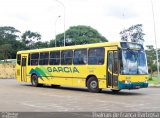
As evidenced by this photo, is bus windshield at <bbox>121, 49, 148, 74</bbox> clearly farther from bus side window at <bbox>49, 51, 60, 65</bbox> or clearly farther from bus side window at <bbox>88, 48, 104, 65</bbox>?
bus side window at <bbox>49, 51, 60, 65</bbox>

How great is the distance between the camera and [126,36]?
2340 inches

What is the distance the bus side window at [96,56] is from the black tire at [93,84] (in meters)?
0.97

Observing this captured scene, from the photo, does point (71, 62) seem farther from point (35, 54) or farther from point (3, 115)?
point (3, 115)

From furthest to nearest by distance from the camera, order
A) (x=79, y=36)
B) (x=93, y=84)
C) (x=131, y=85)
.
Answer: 1. (x=79, y=36)
2. (x=93, y=84)
3. (x=131, y=85)

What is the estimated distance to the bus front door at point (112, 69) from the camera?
19719 millimetres

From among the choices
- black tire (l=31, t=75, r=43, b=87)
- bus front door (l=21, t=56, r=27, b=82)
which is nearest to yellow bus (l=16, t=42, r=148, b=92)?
black tire (l=31, t=75, r=43, b=87)

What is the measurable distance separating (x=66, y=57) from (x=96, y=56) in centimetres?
321

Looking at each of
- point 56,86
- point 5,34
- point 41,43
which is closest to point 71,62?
point 56,86

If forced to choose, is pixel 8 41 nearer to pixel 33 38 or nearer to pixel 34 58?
pixel 33 38

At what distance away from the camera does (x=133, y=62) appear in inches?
786

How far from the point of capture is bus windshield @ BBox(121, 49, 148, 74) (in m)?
19.5

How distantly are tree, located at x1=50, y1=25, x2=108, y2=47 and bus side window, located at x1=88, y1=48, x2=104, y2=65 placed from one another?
207ft

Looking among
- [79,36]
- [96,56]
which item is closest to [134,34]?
[79,36]

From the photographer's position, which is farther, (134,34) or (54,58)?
(134,34)
